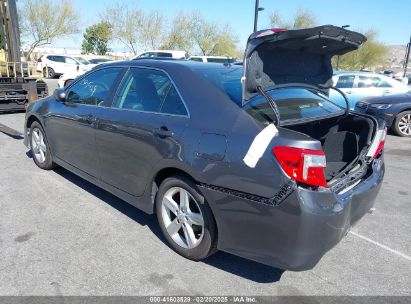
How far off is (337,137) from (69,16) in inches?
1794

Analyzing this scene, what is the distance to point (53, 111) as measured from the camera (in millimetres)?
4594

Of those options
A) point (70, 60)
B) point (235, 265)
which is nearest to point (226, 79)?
point (235, 265)

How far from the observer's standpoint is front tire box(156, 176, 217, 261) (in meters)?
2.76

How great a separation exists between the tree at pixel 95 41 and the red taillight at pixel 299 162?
52.7m

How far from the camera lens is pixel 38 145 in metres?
5.13

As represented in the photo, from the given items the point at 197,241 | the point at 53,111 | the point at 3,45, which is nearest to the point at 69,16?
the point at 3,45

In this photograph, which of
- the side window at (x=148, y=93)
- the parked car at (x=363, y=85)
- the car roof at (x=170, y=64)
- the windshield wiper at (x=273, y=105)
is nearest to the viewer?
the windshield wiper at (x=273, y=105)

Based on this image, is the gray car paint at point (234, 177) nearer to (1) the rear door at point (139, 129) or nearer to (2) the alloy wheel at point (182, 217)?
(1) the rear door at point (139, 129)

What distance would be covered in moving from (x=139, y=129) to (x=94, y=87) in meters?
1.19

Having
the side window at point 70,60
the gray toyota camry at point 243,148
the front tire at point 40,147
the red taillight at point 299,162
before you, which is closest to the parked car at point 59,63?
the side window at point 70,60

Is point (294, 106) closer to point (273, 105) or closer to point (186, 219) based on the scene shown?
point (273, 105)

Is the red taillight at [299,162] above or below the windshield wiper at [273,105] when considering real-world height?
below

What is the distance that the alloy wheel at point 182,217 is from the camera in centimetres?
288

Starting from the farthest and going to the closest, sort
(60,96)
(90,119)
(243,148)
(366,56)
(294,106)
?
(366,56) < (60,96) < (90,119) < (294,106) < (243,148)
